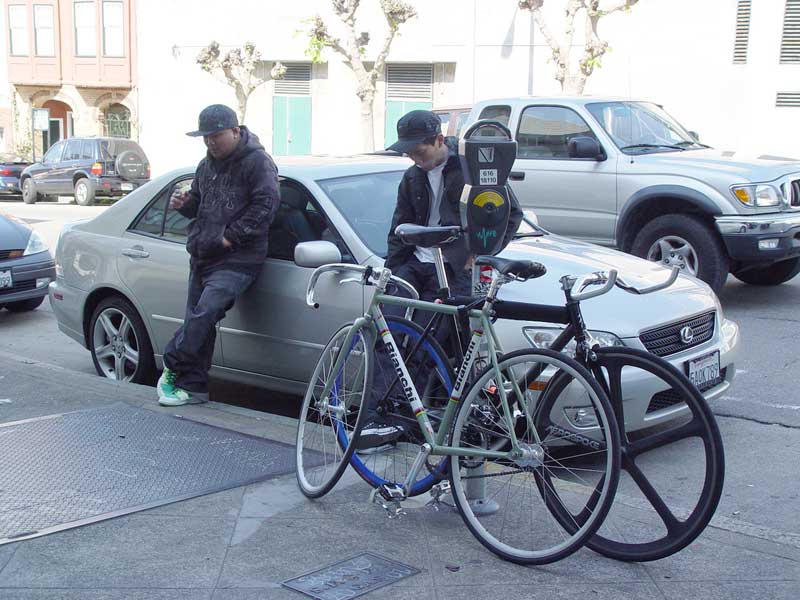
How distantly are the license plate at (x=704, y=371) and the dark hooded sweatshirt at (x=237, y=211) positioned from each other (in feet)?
8.19

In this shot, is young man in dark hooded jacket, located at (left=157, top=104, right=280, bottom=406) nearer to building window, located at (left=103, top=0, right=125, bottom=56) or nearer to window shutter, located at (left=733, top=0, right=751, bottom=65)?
window shutter, located at (left=733, top=0, right=751, bottom=65)

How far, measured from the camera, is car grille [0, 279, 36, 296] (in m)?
9.78

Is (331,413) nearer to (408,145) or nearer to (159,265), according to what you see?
(408,145)

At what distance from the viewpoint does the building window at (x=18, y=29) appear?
40469 millimetres

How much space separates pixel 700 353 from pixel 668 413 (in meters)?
0.72

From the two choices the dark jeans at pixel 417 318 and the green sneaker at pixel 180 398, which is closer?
the dark jeans at pixel 417 318

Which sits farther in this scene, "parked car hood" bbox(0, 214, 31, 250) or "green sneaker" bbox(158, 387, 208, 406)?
"parked car hood" bbox(0, 214, 31, 250)

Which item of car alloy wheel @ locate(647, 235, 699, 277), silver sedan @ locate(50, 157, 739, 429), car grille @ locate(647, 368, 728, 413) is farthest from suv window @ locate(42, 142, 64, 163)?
car grille @ locate(647, 368, 728, 413)

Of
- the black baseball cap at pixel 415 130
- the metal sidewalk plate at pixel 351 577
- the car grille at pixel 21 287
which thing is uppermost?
the black baseball cap at pixel 415 130

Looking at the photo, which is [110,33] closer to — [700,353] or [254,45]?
[254,45]

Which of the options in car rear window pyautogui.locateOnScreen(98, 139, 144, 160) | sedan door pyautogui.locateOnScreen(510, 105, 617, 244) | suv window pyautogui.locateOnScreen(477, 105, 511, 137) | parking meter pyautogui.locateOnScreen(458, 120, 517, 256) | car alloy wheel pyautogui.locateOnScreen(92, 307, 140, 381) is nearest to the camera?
parking meter pyautogui.locateOnScreen(458, 120, 517, 256)

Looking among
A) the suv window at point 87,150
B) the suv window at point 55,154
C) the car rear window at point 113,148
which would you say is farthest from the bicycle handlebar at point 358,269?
the suv window at point 55,154

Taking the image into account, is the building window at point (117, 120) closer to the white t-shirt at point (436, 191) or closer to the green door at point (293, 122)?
the green door at point (293, 122)

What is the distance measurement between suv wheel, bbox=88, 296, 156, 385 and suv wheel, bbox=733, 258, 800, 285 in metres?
6.06
